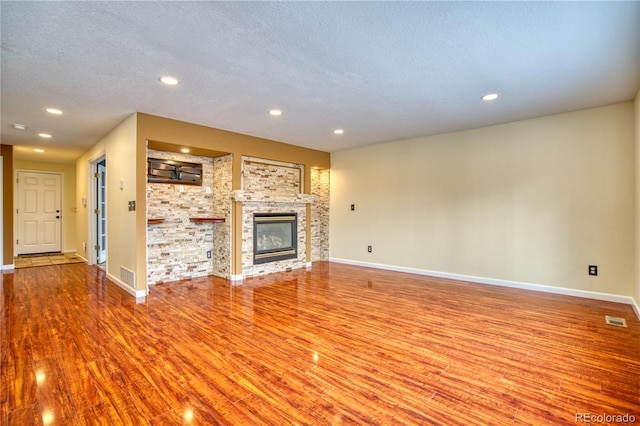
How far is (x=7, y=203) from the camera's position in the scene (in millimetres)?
6137

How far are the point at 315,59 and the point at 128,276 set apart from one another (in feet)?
12.5

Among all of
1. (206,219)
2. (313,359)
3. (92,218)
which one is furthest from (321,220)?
(313,359)

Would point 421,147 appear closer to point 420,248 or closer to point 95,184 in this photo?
point 420,248

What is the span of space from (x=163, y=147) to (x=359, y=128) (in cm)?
295

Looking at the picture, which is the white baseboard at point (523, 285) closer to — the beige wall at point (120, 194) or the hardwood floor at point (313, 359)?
the hardwood floor at point (313, 359)

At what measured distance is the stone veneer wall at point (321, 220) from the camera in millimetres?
7211

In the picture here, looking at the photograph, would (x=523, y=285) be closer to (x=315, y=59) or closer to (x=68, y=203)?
(x=315, y=59)

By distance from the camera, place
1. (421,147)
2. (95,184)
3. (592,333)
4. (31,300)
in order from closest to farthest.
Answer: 1. (592,333)
2. (31,300)
3. (421,147)
4. (95,184)

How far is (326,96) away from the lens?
3559mm

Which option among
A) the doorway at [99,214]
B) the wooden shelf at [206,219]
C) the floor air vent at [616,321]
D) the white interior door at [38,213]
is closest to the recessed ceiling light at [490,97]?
the floor air vent at [616,321]

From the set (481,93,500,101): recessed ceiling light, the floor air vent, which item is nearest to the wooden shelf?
(481,93,500,101): recessed ceiling light

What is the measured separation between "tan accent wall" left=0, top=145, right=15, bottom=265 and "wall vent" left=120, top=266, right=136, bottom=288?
3399 mm

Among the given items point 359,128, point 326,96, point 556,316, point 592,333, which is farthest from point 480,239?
point 326,96

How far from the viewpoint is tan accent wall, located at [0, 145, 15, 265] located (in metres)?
6.08
